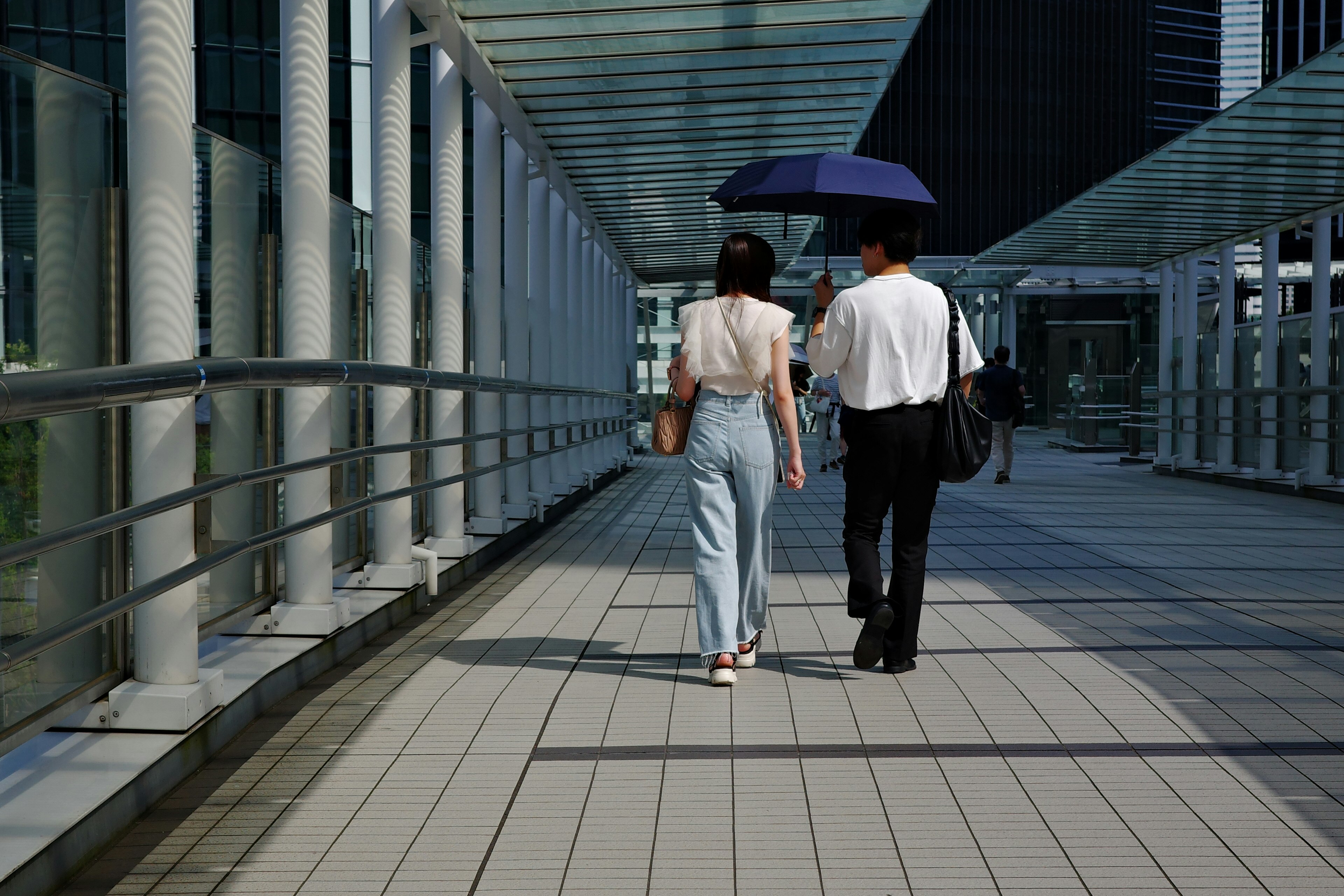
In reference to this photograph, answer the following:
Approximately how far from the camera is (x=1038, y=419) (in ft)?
131

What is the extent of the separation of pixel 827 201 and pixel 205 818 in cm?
470

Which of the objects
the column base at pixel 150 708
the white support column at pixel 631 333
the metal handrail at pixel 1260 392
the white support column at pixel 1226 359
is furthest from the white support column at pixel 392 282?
the white support column at pixel 631 333

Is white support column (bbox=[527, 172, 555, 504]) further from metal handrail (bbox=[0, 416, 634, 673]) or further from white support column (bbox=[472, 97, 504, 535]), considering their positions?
metal handrail (bbox=[0, 416, 634, 673])

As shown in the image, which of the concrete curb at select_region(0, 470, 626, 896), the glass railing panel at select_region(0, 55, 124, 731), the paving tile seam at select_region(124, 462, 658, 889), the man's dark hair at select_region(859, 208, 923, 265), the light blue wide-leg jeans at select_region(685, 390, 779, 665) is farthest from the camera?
the man's dark hair at select_region(859, 208, 923, 265)

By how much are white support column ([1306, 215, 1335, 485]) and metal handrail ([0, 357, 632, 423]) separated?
34.7 feet

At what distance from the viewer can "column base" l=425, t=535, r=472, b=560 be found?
23.8ft

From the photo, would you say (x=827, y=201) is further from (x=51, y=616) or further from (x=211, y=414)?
(x=51, y=616)

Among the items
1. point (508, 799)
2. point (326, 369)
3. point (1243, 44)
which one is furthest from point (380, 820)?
point (1243, 44)

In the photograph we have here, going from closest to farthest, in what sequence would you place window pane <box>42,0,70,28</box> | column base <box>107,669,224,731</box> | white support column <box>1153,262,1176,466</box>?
column base <box>107,669,224,731</box>
white support column <box>1153,262,1176,466</box>
window pane <box>42,0,70,28</box>

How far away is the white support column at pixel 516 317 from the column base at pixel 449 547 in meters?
1.89

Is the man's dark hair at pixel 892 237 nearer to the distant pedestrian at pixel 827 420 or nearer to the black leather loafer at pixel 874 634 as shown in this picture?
the black leather loafer at pixel 874 634

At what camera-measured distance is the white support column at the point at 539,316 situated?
35.8 ft

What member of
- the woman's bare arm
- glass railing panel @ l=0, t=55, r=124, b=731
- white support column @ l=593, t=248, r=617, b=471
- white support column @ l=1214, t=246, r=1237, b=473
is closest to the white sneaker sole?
the woman's bare arm

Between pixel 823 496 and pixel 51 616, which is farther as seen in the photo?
pixel 823 496
